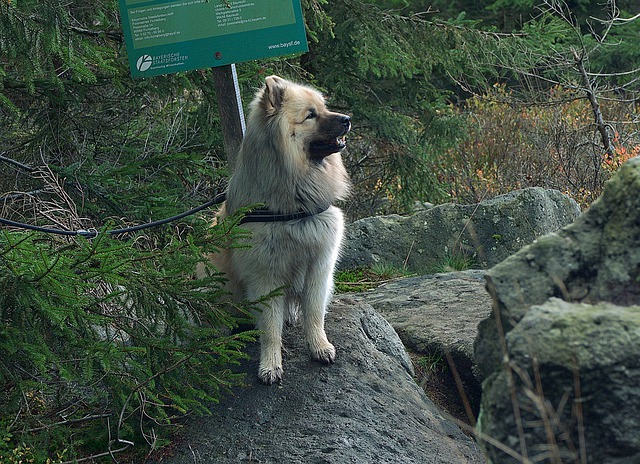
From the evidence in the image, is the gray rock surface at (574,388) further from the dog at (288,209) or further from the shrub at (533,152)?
the shrub at (533,152)

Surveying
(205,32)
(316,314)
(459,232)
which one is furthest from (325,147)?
(459,232)

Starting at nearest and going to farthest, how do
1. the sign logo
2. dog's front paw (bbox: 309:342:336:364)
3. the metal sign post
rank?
dog's front paw (bbox: 309:342:336:364) → the sign logo → the metal sign post

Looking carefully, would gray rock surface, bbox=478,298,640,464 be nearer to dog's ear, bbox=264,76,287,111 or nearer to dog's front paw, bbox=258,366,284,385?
dog's front paw, bbox=258,366,284,385

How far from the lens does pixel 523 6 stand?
15.7 metres

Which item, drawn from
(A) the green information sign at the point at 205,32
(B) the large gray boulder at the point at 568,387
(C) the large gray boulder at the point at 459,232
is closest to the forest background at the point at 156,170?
(A) the green information sign at the point at 205,32

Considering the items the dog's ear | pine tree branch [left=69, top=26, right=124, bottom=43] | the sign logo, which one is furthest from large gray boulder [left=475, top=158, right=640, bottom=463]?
pine tree branch [left=69, top=26, right=124, bottom=43]

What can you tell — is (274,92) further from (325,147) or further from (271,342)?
(271,342)

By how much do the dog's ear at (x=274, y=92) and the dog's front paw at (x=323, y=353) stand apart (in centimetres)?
136

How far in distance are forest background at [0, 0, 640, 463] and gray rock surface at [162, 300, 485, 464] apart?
197 millimetres

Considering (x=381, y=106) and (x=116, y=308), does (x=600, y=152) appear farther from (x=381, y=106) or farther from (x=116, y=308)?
(x=116, y=308)

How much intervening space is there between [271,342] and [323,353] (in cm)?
31

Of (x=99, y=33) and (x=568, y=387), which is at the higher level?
(x=99, y=33)

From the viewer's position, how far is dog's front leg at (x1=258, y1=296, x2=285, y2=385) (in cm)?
446

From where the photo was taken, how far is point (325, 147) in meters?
4.57
